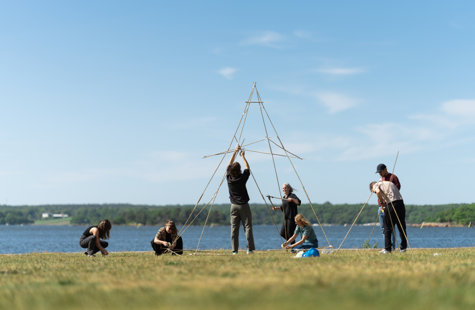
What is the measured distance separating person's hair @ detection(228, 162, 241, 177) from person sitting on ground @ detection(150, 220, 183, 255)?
7.86 ft

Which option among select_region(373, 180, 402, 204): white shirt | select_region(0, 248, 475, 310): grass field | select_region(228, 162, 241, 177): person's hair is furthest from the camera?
select_region(373, 180, 402, 204): white shirt

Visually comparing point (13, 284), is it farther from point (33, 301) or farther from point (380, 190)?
point (380, 190)

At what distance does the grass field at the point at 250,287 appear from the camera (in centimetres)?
615

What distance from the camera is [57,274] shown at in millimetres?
9938

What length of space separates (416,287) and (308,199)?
12682mm

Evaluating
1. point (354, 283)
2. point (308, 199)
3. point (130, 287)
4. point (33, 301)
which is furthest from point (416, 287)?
point (308, 199)

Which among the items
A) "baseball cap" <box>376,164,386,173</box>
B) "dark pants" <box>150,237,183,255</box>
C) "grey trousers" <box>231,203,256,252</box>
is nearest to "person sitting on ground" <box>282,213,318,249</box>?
"grey trousers" <box>231,203,256,252</box>

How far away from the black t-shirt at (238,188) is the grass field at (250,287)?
552 centimetres

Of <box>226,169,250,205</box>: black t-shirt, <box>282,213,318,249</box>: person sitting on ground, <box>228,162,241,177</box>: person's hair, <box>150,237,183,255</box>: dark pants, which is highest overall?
<box>228,162,241,177</box>: person's hair

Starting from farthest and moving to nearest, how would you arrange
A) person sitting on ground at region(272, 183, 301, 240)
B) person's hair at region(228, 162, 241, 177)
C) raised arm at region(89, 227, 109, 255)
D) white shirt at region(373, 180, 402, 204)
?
1. person sitting on ground at region(272, 183, 301, 240)
2. raised arm at region(89, 227, 109, 255)
3. white shirt at region(373, 180, 402, 204)
4. person's hair at region(228, 162, 241, 177)

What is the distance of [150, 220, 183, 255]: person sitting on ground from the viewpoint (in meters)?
16.7

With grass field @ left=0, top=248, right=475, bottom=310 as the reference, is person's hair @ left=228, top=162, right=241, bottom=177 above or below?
above

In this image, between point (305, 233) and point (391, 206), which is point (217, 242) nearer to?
point (391, 206)

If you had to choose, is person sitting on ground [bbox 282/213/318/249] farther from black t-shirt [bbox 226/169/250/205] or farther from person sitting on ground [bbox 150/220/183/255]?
person sitting on ground [bbox 150/220/183/255]
